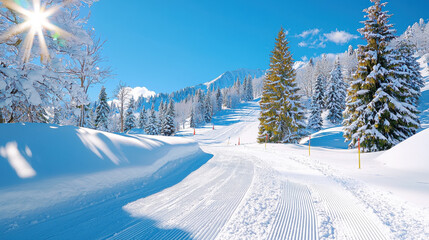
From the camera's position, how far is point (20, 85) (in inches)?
147

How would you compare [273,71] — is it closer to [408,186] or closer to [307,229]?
[408,186]

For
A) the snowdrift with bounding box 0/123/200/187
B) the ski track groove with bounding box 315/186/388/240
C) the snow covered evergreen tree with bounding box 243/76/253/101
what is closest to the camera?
the ski track groove with bounding box 315/186/388/240

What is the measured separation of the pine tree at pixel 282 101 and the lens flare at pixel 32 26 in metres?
16.9

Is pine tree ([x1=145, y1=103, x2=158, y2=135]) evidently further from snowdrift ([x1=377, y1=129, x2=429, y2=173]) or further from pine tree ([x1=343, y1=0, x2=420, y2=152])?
snowdrift ([x1=377, y1=129, x2=429, y2=173])

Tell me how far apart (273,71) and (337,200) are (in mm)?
16923

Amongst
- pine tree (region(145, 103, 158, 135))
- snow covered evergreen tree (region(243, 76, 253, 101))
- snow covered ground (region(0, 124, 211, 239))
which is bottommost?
snow covered ground (region(0, 124, 211, 239))

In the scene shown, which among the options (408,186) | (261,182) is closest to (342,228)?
(261,182)

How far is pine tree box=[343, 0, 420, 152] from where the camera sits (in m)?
11.2

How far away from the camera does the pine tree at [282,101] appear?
17.7 m

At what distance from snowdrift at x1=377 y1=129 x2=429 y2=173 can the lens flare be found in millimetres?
11002

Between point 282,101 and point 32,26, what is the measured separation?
17.7m

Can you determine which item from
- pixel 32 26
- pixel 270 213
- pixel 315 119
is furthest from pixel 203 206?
pixel 315 119

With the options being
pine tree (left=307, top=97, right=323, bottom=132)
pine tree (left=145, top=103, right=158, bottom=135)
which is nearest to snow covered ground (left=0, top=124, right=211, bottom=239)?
pine tree (left=307, top=97, right=323, bottom=132)

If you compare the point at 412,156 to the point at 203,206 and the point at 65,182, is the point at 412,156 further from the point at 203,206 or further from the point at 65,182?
the point at 65,182
